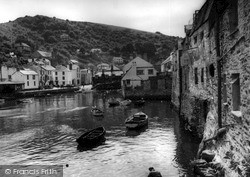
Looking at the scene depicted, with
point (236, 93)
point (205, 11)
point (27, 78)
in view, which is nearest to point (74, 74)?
point (27, 78)

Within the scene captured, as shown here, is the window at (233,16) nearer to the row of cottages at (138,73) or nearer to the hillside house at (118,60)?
the row of cottages at (138,73)

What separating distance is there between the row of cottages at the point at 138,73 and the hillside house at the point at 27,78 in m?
40.7

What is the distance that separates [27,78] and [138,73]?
4500 cm

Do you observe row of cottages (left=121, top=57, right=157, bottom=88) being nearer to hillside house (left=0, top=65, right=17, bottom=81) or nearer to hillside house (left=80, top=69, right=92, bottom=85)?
hillside house (left=0, top=65, right=17, bottom=81)

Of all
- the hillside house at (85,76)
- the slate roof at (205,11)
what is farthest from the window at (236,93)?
the hillside house at (85,76)

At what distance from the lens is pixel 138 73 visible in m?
86.4

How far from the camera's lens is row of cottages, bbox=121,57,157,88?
3226 inches

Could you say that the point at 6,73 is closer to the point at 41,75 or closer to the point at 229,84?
the point at 41,75

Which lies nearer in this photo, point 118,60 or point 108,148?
point 108,148

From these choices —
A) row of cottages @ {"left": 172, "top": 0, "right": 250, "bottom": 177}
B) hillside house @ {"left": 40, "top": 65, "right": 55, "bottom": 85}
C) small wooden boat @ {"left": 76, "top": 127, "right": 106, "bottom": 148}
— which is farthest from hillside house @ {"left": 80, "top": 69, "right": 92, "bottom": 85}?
row of cottages @ {"left": 172, "top": 0, "right": 250, "bottom": 177}

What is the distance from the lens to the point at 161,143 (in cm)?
2753

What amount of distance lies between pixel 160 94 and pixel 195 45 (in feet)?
128

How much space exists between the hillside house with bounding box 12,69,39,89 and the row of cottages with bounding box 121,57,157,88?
4069 cm

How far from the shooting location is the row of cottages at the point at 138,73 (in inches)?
3226
